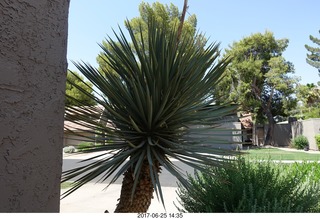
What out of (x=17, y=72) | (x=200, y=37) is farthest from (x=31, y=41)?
(x=200, y=37)

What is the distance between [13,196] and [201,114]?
1.86m

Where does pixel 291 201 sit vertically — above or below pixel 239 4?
below

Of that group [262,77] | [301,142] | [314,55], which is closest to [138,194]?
[301,142]

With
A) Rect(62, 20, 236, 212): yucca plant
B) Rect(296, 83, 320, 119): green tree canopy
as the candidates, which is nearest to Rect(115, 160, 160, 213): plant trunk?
Rect(62, 20, 236, 212): yucca plant

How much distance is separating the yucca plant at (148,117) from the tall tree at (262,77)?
1158 inches

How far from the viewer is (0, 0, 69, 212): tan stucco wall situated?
1354 millimetres

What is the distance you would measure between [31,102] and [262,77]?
35.3 metres

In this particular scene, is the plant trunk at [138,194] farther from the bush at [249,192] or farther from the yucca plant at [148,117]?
the bush at [249,192]

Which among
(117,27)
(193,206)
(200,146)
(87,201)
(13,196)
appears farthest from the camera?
(87,201)

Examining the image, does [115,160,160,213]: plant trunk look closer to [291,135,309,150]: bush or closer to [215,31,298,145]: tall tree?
[291,135,309,150]: bush

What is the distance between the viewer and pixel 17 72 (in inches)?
55.7

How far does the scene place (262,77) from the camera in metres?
34.4

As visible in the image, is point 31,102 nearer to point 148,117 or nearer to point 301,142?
point 148,117

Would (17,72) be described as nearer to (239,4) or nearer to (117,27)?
(117,27)
